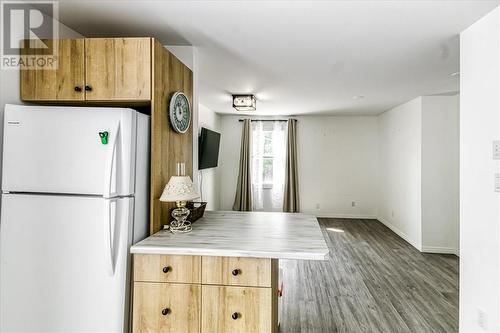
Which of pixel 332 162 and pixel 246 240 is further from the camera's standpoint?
pixel 332 162

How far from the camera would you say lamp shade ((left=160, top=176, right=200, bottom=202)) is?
6.44 feet

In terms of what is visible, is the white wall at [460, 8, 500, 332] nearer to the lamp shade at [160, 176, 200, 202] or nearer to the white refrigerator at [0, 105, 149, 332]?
the lamp shade at [160, 176, 200, 202]

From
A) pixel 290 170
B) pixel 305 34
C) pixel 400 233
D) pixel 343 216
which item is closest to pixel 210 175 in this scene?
pixel 290 170

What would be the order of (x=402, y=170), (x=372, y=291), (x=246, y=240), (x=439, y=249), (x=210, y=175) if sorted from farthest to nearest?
(x=210, y=175)
(x=402, y=170)
(x=439, y=249)
(x=372, y=291)
(x=246, y=240)

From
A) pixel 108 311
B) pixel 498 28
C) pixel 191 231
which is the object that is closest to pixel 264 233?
pixel 191 231

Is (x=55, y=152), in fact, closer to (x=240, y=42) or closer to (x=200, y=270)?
(x=200, y=270)

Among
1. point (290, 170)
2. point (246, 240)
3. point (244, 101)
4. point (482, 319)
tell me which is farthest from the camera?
point (290, 170)

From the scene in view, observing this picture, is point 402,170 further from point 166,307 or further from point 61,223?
point 61,223

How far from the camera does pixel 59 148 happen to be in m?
1.77

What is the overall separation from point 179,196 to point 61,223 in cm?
68

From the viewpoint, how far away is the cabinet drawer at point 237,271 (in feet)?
5.72

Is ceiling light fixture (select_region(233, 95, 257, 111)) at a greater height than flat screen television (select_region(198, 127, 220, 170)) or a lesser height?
greater

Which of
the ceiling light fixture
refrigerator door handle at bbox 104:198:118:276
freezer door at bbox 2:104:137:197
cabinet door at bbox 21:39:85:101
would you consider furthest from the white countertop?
the ceiling light fixture

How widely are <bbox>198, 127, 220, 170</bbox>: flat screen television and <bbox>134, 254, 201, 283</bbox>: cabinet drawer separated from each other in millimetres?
2550
